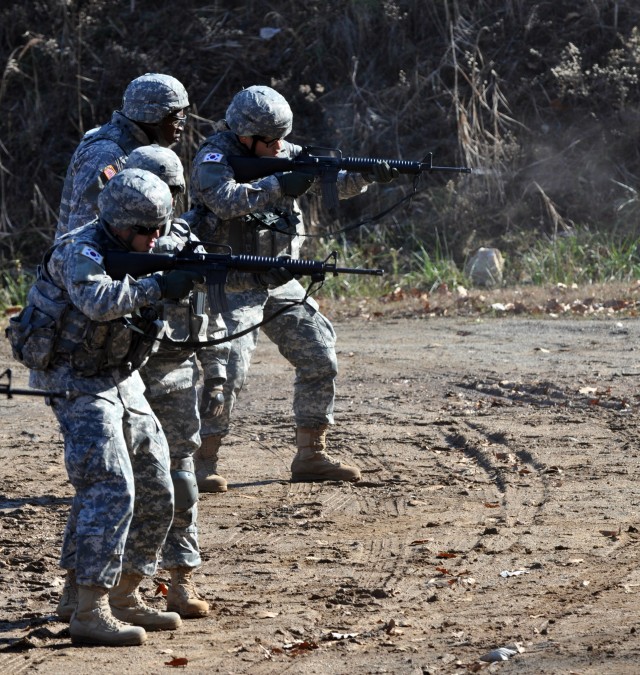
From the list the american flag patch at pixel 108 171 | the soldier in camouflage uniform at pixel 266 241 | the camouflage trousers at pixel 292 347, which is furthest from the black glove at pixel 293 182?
the american flag patch at pixel 108 171

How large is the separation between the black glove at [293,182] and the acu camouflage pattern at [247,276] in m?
0.03

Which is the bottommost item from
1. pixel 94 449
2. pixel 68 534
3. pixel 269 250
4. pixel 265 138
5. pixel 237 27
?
pixel 68 534

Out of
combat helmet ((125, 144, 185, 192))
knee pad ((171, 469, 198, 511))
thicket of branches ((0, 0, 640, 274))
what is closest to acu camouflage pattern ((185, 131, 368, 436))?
combat helmet ((125, 144, 185, 192))

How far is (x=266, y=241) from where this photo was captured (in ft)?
21.2

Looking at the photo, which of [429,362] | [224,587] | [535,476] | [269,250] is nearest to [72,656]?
[224,587]

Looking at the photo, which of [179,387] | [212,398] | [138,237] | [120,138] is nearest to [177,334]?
[179,387]

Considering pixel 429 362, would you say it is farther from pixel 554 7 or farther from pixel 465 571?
pixel 554 7

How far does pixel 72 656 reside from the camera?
418 cm

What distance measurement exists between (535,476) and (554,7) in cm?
1105

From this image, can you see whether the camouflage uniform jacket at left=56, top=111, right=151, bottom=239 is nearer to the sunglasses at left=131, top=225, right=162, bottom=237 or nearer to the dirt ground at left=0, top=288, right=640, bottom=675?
the sunglasses at left=131, top=225, right=162, bottom=237

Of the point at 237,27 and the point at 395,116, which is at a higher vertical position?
the point at 237,27

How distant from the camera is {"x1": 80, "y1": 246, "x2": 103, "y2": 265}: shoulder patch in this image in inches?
162

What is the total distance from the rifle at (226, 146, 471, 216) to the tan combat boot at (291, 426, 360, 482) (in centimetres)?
118

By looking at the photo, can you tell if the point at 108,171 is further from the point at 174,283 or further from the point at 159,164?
the point at 174,283
